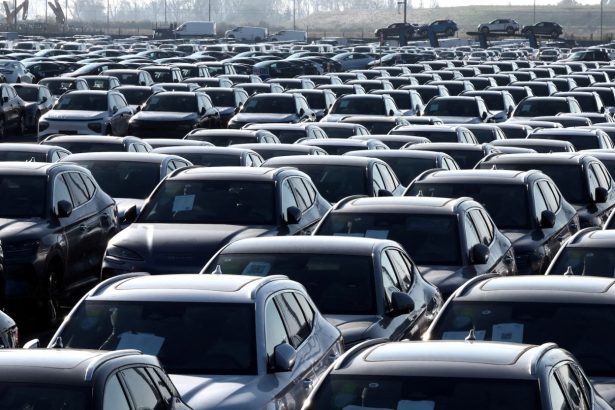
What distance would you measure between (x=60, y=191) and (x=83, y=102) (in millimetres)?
16082

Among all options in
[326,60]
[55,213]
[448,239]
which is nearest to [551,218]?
A: [448,239]

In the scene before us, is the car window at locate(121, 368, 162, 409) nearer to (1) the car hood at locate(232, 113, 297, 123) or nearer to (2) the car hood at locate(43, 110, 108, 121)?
(2) the car hood at locate(43, 110, 108, 121)

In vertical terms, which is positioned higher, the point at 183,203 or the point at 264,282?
the point at 264,282

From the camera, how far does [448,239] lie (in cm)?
1382

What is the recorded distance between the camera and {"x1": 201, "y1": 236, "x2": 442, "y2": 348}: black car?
36.7 ft

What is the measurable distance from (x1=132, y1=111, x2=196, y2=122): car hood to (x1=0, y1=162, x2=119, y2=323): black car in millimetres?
14092

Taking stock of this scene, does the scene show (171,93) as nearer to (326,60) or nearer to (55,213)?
(55,213)

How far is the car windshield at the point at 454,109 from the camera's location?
3344cm

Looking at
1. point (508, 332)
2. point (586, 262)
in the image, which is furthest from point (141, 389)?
point (586, 262)

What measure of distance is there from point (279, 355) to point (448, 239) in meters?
5.02

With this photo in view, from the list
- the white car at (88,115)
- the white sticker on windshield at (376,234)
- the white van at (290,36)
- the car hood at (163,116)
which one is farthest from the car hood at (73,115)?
the white van at (290,36)

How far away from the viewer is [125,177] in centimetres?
1884

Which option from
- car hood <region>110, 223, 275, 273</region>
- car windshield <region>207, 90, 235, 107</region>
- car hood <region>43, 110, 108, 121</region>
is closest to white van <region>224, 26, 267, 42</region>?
car windshield <region>207, 90, 235, 107</region>

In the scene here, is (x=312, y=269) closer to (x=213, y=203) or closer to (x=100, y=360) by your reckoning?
(x=213, y=203)
